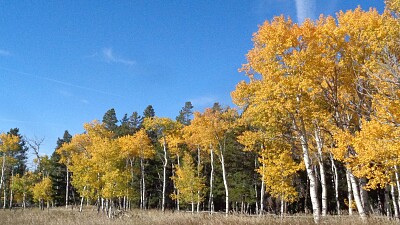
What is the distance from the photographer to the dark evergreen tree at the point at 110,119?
62875mm

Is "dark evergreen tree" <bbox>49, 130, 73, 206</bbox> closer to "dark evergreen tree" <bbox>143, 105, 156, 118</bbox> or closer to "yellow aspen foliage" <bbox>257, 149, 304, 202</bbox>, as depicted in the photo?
"dark evergreen tree" <bbox>143, 105, 156, 118</bbox>

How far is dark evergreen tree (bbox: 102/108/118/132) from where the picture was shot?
62.9 meters

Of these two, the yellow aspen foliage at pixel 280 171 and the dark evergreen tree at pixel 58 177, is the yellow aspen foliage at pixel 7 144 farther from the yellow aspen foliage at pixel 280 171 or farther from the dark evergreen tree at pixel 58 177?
the yellow aspen foliage at pixel 280 171

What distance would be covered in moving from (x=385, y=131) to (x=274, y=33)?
624cm

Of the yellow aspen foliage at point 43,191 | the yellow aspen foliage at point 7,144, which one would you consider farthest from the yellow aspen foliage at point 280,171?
the yellow aspen foliage at point 7,144

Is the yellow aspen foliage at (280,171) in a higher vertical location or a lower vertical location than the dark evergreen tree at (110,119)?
lower

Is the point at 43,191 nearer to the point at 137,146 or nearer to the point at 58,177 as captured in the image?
the point at 137,146

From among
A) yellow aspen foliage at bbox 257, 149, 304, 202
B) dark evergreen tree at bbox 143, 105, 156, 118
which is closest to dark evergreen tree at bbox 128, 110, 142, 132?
dark evergreen tree at bbox 143, 105, 156, 118

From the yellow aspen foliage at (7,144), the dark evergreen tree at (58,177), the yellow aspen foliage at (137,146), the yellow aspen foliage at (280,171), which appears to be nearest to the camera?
the yellow aspen foliage at (280,171)

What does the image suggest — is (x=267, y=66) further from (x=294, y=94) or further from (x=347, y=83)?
(x=347, y=83)

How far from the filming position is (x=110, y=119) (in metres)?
64.1

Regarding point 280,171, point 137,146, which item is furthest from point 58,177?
point 280,171

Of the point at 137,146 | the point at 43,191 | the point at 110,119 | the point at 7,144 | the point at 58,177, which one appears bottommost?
the point at 43,191

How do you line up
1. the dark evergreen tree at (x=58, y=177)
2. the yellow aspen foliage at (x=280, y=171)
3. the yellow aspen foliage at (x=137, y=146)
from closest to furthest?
the yellow aspen foliage at (x=280, y=171)
the yellow aspen foliage at (x=137, y=146)
the dark evergreen tree at (x=58, y=177)
